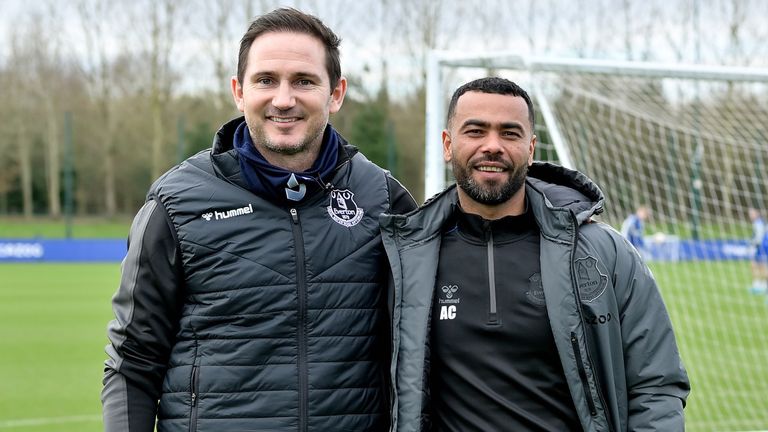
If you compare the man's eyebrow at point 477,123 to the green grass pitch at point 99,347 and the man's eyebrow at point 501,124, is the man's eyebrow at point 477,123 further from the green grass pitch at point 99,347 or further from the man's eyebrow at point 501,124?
the green grass pitch at point 99,347

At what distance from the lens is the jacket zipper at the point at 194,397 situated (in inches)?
100.0

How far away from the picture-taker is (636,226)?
14.0 meters

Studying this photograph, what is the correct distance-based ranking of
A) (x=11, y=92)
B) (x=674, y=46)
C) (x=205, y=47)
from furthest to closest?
1. (x=11, y=92)
2. (x=205, y=47)
3. (x=674, y=46)

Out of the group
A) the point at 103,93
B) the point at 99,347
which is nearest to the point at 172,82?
the point at 103,93

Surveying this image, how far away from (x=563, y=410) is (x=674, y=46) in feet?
106

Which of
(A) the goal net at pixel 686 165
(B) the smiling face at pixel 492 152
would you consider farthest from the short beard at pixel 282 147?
(A) the goal net at pixel 686 165

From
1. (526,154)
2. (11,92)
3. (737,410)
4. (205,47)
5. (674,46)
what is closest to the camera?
(526,154)

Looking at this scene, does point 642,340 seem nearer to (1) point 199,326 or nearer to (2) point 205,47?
(1) point 199,326

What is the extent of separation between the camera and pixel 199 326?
2586 mm

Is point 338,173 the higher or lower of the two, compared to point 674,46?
lower

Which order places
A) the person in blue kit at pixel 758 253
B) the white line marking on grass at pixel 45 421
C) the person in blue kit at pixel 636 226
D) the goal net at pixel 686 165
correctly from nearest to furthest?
the goal net at pixel 686 165
the white line marking on grass at pixel 45 421
the person in blue kit at pixel 636 226
the person in blue kit at pixel 758 253

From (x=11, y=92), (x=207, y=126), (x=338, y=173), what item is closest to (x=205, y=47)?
(x=207, y=126)

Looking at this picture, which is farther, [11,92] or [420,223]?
[11,92]

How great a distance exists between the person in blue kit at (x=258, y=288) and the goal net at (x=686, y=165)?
241cm
